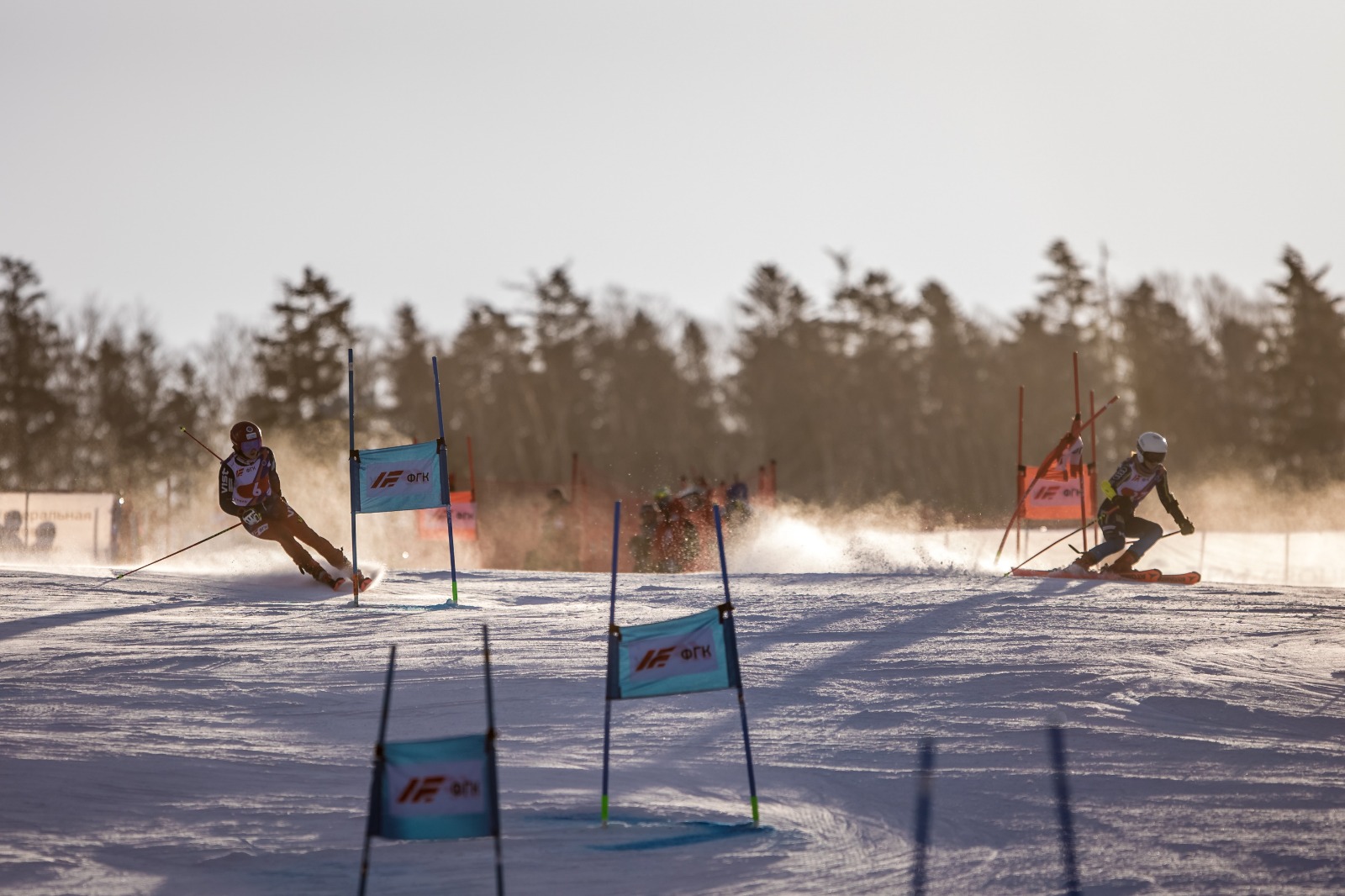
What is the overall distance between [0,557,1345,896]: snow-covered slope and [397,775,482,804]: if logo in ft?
3.16

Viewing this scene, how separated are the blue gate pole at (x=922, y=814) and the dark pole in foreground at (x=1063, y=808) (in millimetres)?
612

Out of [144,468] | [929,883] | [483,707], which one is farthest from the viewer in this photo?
[144,468]

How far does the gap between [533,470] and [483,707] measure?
4928 centimetres

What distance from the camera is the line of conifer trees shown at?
52.0 meters

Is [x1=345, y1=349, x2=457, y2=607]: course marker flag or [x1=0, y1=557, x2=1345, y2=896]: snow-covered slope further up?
[x1=345, y1=349, x2=457, y2=607]: course marker flag

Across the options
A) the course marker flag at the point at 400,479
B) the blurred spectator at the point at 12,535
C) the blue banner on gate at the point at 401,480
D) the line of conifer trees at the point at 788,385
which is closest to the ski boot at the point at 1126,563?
the course marker flag at the point at 400,479

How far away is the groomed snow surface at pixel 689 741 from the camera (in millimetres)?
6227

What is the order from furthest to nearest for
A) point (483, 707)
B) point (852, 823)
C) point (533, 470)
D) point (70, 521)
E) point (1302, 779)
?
1. point (533, 470)
2. point (70, 521)
3. point (483, 707)
4. point (1302, 779)
5. point (852, 823)

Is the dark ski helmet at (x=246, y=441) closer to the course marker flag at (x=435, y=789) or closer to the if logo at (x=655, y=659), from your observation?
the if logo at (x=655, y=659)

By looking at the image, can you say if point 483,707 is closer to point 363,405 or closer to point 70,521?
point 70,521

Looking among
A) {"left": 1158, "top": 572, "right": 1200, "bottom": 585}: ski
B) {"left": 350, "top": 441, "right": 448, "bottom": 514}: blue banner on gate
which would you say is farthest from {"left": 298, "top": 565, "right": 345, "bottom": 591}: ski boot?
{"left": 1158, "top": 572, "right": 1200, "bottom": 585}: ski

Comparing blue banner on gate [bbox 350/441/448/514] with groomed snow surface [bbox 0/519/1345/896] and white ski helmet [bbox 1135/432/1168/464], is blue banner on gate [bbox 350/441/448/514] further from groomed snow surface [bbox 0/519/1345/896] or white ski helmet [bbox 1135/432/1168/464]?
white ski helmet [bbox 1135/432/1168/464]

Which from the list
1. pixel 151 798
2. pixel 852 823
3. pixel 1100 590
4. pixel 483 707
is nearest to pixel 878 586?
pixel 1100 590

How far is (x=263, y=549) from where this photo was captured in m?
18.1
